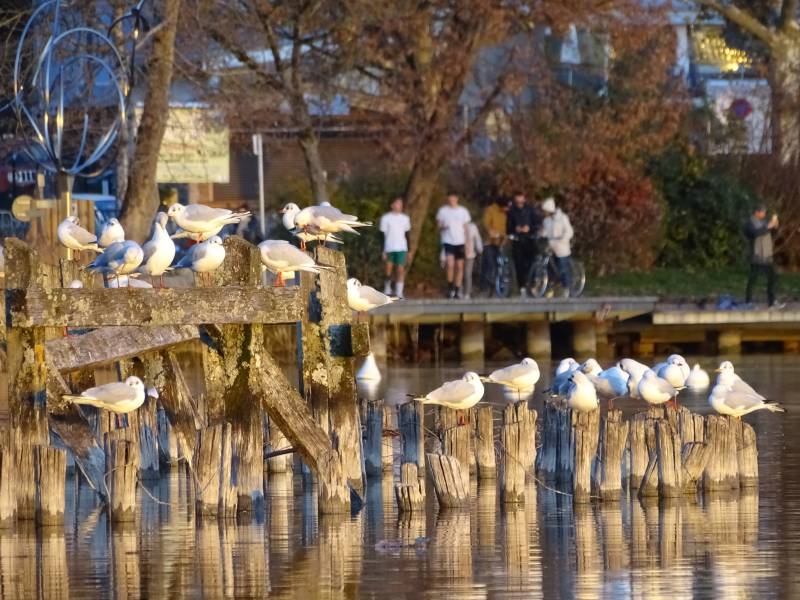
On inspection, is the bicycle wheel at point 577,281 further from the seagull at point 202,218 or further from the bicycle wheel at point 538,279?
the seagull at point 202,218

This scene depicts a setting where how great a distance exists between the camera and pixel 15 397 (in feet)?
45.1

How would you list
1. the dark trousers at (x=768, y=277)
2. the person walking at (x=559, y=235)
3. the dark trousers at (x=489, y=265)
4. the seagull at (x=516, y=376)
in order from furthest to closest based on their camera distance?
the dark trousers at (x=489, y=265), the person walking at (x=559, y=235), the dark trousers at (x=768, y=277), the seagull at (x=516, y=376)

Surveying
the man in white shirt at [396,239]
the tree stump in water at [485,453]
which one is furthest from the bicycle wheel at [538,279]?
the tree stump in water at [485,453]

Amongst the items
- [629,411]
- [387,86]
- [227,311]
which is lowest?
[629,411]

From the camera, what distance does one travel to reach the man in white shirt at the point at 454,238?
35.2 m

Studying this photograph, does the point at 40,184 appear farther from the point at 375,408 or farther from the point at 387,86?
the point at 375,408

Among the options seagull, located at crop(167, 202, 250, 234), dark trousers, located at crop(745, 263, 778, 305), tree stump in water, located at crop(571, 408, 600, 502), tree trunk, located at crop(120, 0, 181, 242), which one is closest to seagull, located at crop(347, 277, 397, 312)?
seagull, located at crop(167, 202, 250, 234)

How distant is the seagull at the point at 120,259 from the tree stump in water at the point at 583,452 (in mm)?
3448

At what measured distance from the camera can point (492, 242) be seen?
37219 mm

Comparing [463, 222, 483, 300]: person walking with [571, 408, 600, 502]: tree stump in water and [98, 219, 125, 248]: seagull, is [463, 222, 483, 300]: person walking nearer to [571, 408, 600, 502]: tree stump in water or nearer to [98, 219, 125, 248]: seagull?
[98, 219, 125, 248]: seagull

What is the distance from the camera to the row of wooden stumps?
14.5 metres

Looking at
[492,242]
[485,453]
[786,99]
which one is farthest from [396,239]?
[485,453]

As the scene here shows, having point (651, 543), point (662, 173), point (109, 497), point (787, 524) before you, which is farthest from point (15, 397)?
point (662, 173)

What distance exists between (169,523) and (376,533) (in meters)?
1.68
